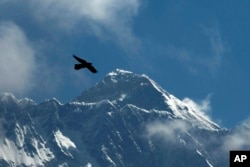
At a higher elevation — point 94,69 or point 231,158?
point 94,69

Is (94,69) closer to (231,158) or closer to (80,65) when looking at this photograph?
(80,65)

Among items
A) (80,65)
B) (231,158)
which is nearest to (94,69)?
(80,65)

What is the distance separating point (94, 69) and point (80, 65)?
288cm

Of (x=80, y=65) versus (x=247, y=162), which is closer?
(x=247, y=162)

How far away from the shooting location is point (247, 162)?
56.7 meters

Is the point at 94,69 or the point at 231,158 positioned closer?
the point at 231,158

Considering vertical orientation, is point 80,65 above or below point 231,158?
above

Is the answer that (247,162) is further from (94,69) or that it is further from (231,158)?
(94,69)

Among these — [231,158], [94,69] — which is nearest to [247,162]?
[231,158]

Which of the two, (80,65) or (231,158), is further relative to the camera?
(80,65)

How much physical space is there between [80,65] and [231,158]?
15.2 m

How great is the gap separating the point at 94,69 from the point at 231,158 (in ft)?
41.2

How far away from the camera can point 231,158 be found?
57.1m
